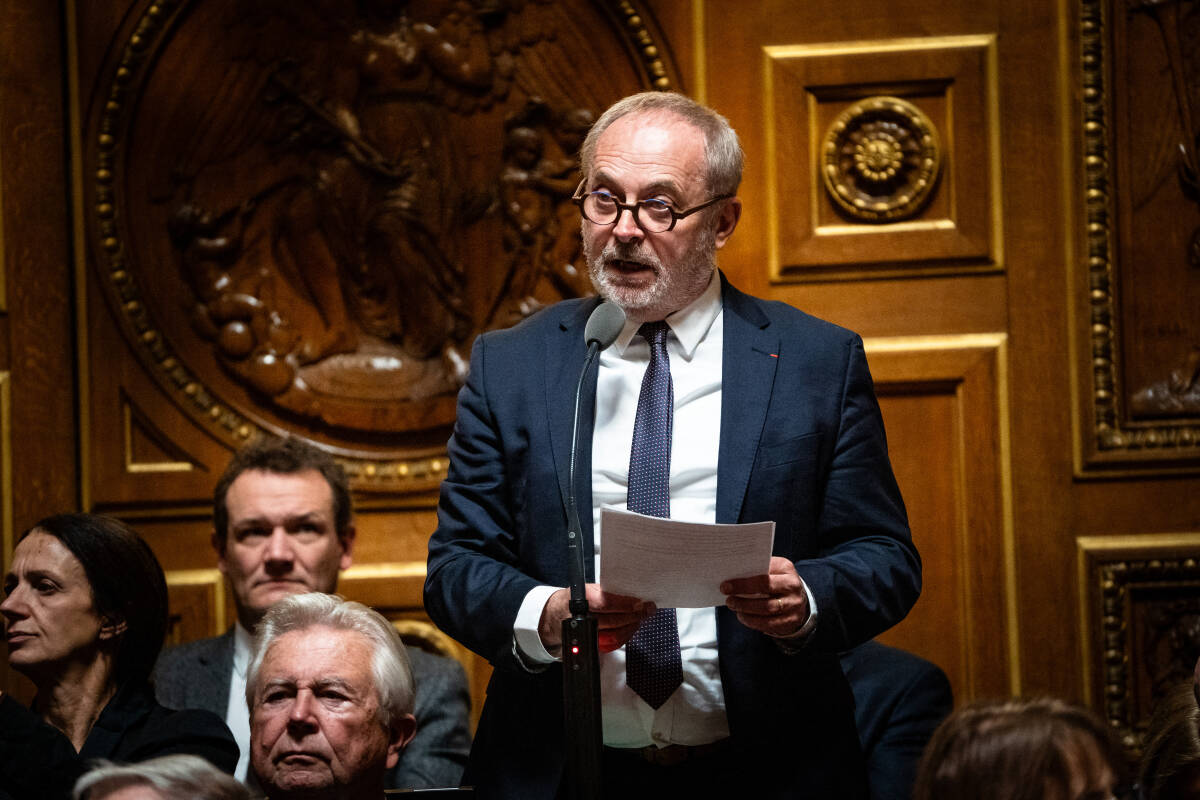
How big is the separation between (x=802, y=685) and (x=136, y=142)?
2353 mm

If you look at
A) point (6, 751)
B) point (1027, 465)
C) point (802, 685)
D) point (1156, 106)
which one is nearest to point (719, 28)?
point (1156, 106)

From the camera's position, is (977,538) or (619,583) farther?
(977,538)

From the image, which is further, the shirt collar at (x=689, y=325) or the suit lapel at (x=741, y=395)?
the shirt collar at (x=689, y=325)

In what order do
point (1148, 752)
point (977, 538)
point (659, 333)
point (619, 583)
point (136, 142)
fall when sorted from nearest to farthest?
point (619, 583)
point (1148, 752)
point (659, 333)
point (977, 538)
point (136, 142)

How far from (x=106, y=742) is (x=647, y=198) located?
49.2 inches

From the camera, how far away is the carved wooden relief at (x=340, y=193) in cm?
359

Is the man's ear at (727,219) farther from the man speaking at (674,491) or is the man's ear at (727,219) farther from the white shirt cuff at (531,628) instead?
the white shirt cuff at (531,628)

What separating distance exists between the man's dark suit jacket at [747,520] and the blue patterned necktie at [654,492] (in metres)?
0.07

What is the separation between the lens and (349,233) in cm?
365

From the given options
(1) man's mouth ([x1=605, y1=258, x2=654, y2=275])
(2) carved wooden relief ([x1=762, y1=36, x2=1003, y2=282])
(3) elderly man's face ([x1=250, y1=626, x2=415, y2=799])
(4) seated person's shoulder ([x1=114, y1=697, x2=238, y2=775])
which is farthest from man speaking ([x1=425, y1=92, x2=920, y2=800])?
(2) carved wooden relief ([x1=762, y1=36, x2=1003, y2=282])

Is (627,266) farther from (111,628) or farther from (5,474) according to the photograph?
(5,474)

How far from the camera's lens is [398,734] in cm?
233

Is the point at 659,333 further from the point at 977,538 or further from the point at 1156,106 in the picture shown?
the point at 1156,106

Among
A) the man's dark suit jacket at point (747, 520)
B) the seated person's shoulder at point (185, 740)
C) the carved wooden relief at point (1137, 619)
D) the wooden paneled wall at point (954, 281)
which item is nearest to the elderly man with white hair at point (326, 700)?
the seated person's shoulder at point (185, 740)
